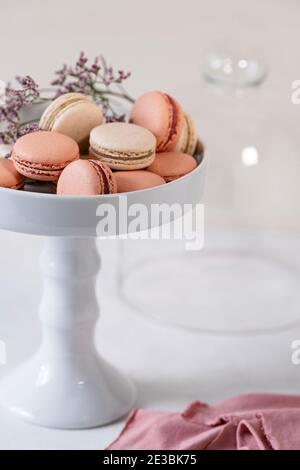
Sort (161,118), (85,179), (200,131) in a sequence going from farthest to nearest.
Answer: (200,131) → (161,118) → (85,179)

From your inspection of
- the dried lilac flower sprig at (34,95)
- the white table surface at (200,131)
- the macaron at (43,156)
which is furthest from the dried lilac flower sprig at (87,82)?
the white table surface at (200,131)

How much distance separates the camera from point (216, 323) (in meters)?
1.17

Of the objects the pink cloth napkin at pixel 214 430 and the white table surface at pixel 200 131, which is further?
the white table surface at pixel 200 131

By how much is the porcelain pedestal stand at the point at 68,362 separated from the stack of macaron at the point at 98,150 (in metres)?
0.10

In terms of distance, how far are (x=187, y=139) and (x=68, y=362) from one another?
→ 0.26m

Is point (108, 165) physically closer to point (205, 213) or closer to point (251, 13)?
point (205, 213)

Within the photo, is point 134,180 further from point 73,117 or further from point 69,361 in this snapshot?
point 69,361

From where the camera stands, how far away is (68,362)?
0.97 m

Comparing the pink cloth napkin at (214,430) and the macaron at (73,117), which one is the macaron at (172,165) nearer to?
the macaron at (73,117)

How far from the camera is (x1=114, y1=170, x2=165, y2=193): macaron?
0.85 meters

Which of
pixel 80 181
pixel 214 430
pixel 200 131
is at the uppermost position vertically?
pixel 200 131

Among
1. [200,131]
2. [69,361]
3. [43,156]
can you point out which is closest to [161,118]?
[43,156]

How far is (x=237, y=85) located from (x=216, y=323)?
1.28 ft

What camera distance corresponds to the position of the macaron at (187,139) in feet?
3.10
